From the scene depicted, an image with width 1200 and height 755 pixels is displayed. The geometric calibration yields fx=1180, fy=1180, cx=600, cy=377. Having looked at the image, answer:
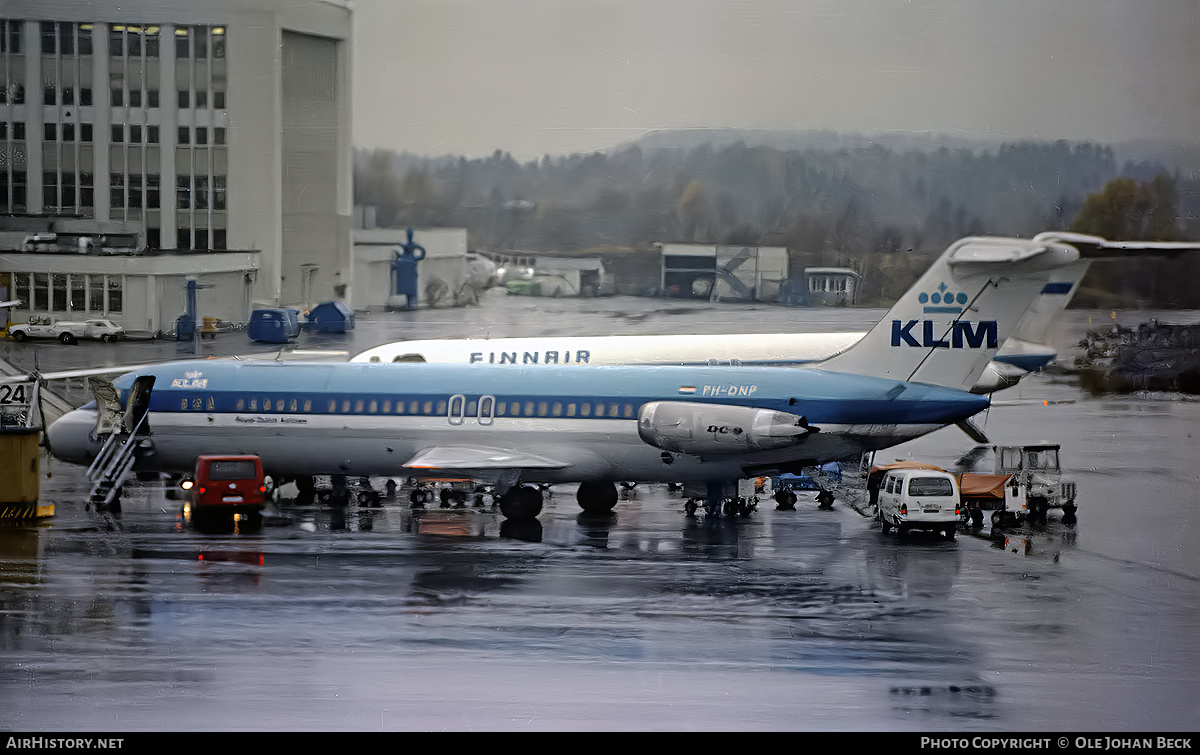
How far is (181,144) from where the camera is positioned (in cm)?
2461

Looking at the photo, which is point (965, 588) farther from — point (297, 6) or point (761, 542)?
point (297, 6)

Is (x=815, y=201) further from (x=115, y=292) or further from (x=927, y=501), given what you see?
(x=115, y=292)

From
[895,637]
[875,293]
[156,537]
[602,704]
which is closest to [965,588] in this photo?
[895,637]

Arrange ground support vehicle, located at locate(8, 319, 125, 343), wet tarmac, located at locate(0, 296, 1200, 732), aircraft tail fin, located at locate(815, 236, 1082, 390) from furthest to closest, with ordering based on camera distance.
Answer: ground support vehicle, located at locate(8, 319, 125, 343) → aircraft tail fin, located at locate(815, 236, 1082, 390) → wet tarmac, located at locate(0, 296, 1200, 732)

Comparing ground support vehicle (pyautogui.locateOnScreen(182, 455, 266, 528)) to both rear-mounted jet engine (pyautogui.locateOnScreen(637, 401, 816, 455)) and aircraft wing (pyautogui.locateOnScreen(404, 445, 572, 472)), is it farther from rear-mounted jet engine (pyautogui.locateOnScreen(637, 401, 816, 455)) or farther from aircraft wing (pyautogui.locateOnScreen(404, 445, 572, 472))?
rear-mounted jet engine (pyautogui.locateOnScreen(637, 401, 816, 455))

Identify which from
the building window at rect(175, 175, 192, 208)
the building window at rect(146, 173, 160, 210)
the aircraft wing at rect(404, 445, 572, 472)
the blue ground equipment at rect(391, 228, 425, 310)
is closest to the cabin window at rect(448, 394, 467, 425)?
the aircraft wing at rect(404, 445, 572, 472)

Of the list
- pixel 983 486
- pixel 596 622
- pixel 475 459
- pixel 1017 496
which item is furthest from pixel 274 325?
pixel 1017 496

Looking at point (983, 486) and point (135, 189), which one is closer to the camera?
point (983, 486)

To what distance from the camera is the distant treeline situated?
2370 centimetres

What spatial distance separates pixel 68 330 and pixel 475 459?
34.7 feet

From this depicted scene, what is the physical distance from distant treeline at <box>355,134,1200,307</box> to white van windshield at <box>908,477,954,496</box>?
219 inches

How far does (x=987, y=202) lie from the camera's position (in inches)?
964

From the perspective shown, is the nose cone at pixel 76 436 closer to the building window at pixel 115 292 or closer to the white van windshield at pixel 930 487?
the building window at pixel 115 292

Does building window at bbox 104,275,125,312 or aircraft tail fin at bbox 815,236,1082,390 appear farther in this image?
building window at bbox 104,275,125,312
